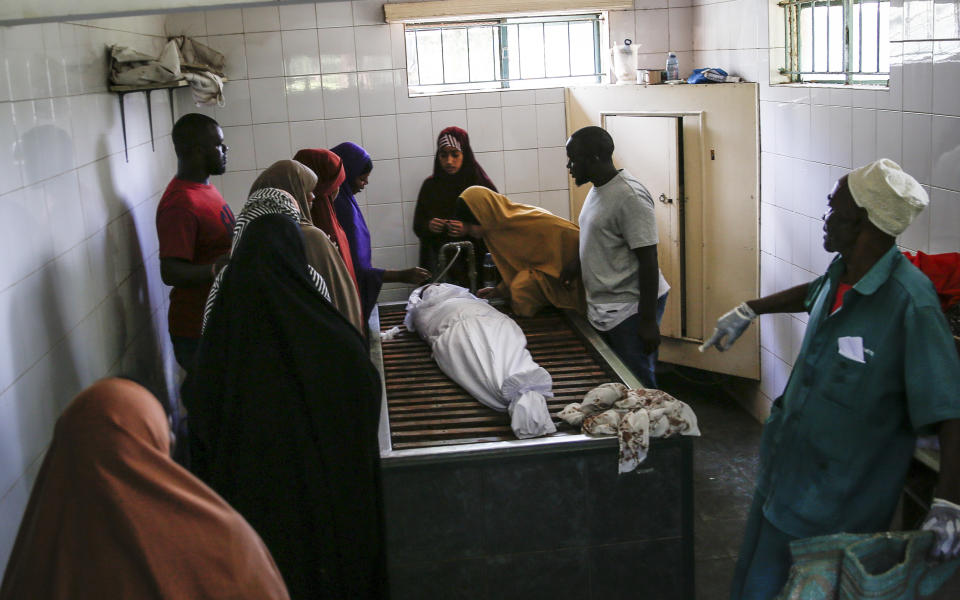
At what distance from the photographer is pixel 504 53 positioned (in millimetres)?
6152

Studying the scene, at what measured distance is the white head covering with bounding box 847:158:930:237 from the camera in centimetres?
225

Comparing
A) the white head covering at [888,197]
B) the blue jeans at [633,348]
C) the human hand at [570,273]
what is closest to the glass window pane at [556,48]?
the human hand at [570,273]

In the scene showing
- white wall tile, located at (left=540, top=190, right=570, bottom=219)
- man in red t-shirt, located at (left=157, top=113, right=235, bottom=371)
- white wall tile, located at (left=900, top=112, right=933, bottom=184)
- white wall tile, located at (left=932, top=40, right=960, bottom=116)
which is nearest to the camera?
white wall tile, located at (left=932, top=40, right=960, bottom=116)

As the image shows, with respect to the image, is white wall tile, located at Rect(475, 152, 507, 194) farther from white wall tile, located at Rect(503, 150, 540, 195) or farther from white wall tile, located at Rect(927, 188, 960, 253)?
white wall tile, located at Rect(927, 188, 960, 253)

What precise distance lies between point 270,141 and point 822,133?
326cm

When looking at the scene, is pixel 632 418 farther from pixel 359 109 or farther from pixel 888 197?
pixel 359 109

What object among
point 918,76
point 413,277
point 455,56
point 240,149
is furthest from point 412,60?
point 918,76

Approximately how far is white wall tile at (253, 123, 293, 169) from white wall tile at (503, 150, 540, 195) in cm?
137

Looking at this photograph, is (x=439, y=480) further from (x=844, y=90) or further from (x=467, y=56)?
(x=467, y=56)

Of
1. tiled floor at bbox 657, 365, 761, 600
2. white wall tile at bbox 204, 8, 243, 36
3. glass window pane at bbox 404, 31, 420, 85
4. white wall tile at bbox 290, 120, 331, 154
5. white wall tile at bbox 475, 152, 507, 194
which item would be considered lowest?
tiled floor at bbox 657, 365, 761, 600

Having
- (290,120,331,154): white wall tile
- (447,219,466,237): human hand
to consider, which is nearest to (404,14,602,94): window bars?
(290,120,331,154): white wall tile

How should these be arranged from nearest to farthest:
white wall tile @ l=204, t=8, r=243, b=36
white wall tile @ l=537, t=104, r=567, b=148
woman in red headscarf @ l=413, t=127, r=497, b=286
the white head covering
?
1. the white head covering
2. woman in red headscarf @ l=413, t=127, r=497, b=286
3. white wall tile @ l=204, t=8, r=243, b=36
4. white wall tile @ l=537, t=104, r=567, b=148

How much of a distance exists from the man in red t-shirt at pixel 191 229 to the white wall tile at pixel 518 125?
248cm

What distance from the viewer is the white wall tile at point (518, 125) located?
6023mm
